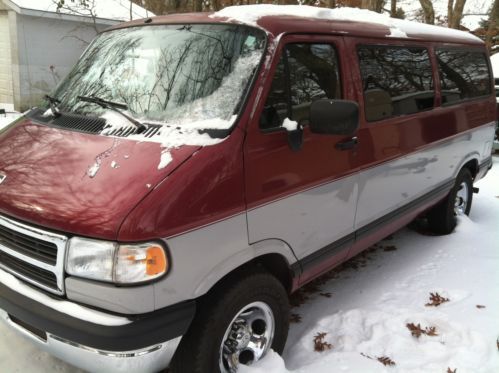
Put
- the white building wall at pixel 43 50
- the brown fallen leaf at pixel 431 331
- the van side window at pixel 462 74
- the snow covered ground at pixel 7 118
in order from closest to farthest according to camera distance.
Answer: the brown fallen leaf at pixel 431 331
the van side window at pixel 462 74
the snow covered ground at pixel 7 118
the white building wall at pixel 43 50

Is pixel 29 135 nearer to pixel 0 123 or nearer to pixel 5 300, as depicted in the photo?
pixel 5 300

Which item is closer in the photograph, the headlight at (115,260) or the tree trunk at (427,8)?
the headlight at (115,260)

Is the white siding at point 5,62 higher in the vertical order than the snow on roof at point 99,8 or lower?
lower

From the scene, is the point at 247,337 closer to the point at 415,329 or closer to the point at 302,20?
the point at 415,329

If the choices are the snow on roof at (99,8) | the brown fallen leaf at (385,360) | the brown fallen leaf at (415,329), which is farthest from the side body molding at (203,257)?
the snow on roof at (99,8)

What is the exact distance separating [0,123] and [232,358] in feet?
38.3

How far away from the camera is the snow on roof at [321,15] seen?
116 inches

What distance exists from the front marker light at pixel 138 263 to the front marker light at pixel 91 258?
39mm

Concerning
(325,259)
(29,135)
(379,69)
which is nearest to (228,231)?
(325,259)

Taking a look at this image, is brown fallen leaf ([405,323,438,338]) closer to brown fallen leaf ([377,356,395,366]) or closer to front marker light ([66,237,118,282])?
brown fallen leaf ([377,356,395,366])

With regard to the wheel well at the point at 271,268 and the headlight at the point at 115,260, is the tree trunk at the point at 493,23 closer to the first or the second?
the wheel well at the point at 271,268

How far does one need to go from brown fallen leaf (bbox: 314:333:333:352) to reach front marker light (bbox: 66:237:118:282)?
1659mm

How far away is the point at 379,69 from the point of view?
3.67m

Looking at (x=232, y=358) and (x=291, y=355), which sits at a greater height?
(x=232, y=358)
